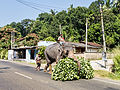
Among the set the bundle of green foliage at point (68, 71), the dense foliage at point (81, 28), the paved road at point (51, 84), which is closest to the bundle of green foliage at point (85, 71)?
the bundle of green foliage at point (68, 71)

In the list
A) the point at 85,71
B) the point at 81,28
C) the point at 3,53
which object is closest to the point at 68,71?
the point at 85,71

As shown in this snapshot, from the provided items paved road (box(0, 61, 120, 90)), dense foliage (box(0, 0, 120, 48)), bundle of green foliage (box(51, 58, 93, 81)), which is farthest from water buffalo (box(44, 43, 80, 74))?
dense foliage (box(0, 0, 120, 48))

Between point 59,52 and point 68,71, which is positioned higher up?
point 59,52

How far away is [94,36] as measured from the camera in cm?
3738

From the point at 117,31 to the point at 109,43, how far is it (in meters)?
4.36

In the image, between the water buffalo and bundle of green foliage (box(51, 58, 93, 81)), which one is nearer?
bundle of green foliage (box(51, 58, 93, 81))

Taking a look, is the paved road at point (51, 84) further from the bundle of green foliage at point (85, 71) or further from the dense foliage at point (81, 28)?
the dense foliage at point (81, 28)

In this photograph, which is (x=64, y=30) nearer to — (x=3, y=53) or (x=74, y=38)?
(x=74, y=38)

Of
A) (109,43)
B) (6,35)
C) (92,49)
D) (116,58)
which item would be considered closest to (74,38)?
(92,49)

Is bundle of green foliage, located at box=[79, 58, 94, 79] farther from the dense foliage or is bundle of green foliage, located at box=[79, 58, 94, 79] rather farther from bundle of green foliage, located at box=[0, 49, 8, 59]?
bundle of green foliage, located at box=[0, 49, 8, 59]

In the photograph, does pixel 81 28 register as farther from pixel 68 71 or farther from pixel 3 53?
pixel 68 71

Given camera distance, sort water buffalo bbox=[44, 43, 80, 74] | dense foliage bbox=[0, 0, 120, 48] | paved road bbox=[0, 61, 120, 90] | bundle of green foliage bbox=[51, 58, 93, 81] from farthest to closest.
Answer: dense foliage bbox=[0, 0, 120, 48] < water buffalo bbox=[44, 43, 80, 74] < bundle of green foliage bbox=[51, 58, 93, 81] < paved road bbox=[0, 61, 120, 90]

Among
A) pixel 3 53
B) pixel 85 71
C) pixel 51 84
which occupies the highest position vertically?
pixel 3 53

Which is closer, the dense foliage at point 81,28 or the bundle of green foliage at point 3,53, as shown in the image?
the bundle of green foliage at point 3,53
